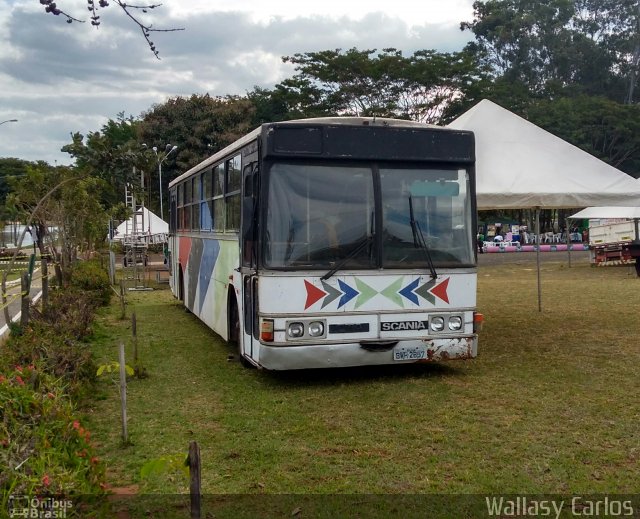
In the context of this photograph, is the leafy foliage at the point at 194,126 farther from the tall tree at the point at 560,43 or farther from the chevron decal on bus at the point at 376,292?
the chevron decal on bus at the point at 376,292

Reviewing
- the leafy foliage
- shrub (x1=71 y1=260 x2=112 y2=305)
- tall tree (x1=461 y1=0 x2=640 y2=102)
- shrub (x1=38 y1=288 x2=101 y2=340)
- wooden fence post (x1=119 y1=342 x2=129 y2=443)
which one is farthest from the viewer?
tall tree (x1=461 y1=0 x2=640 y2=102)

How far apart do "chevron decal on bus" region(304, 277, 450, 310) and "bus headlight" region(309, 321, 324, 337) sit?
181 millimetres

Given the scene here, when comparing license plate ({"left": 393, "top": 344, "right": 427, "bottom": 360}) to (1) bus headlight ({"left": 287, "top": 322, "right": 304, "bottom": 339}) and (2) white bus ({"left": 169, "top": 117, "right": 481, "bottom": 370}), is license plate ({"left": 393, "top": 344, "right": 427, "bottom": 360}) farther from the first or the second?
(1) bus headlight ({"left": 287, "top": 322, "right": 304, "bottom": 339})

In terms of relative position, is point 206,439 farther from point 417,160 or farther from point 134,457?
point 417,160

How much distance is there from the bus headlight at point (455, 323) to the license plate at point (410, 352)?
39 cm

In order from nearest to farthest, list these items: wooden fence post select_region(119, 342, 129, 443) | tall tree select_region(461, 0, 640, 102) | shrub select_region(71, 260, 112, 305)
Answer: wooden fence post select_region(119, 342, 129, 443), shrub select_region(71, 260, 112, 305), tall tree select_region(461, 0, 640, 102)

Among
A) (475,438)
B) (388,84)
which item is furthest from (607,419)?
(388,84)

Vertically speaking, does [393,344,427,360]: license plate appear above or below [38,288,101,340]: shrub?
below

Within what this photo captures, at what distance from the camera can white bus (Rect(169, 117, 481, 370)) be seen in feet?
25.3

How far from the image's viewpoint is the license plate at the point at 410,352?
8.04 metres

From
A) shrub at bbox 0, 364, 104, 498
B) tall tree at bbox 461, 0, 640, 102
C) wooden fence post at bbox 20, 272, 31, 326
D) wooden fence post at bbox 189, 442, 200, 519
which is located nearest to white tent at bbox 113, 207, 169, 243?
wooden fence post at bbox 20, 272, 31, 326

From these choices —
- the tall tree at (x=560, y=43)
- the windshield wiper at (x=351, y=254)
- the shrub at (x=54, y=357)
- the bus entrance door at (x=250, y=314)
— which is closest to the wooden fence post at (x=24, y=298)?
the shrub at (x=54, y=357)

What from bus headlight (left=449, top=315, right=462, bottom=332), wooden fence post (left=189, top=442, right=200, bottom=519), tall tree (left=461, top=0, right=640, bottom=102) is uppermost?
tall tree (left=461, top=0, right=640, bottom=102)

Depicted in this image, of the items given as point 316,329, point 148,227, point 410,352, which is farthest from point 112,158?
point 148,227
